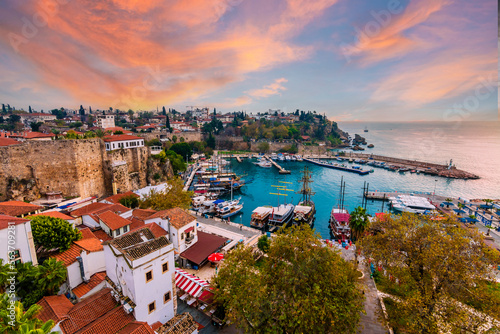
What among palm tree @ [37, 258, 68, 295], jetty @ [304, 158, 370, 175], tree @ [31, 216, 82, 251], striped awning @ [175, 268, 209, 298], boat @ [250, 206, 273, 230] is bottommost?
boat @ [250, 206, 273, 230]

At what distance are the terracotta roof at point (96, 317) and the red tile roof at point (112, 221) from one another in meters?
6.26

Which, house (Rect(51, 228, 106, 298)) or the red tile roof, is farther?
the red tile roof

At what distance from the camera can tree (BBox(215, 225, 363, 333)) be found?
9.74m

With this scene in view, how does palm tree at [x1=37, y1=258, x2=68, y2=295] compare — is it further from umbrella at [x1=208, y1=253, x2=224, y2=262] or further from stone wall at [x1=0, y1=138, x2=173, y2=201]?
stone wall at [x1=0, y1=138, x2=173, y2=201]

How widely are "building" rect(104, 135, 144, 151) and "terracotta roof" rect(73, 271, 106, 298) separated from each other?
26.7m

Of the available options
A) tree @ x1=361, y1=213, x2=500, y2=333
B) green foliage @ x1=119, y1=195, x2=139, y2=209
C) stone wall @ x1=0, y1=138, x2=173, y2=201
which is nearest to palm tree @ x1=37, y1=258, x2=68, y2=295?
green foliage @ x1=119, y1=195, x2=139, y2=209

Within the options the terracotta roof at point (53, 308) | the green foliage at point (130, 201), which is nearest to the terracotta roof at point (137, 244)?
the terracotta roof at point (53, 308)

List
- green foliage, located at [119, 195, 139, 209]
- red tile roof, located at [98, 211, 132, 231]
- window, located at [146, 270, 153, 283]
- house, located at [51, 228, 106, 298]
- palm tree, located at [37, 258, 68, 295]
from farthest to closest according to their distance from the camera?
green foliage, located at [119, 195, 139, 209] < red tile roof, located at [98, 211, 132, 231] < house, located at [51, 228, 106, 298] < palm tree, located at [37, 258, 68, 295] < window, located at [146, 270, 153, 283]

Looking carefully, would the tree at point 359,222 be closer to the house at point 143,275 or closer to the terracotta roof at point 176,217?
the terracotta roof at point 176,217

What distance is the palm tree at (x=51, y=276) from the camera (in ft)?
36.2

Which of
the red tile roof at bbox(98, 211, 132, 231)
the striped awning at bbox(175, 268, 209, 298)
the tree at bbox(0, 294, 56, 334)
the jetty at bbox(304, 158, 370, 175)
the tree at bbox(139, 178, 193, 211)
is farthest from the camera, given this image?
the jetty at bbox(304, 158, 370, 175)

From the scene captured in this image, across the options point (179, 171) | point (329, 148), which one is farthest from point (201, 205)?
point (329, 148)

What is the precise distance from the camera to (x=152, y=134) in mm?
76062

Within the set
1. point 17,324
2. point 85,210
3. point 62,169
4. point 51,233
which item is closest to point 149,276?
point 17,324
